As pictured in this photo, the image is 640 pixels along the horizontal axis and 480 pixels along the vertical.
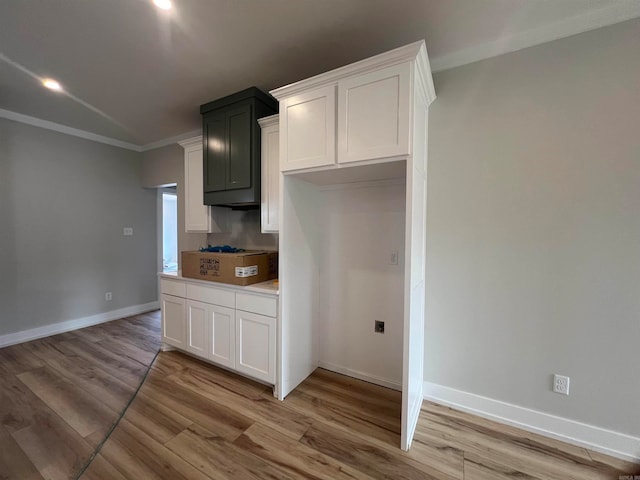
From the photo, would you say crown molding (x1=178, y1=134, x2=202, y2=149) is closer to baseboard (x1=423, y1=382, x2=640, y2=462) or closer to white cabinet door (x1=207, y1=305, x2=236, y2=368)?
white cabinet door (x1=207, y1=305, x2=236, y2=368)

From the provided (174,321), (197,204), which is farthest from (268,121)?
(174,321)

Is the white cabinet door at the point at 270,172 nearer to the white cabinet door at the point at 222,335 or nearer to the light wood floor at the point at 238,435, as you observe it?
the white cabinet door at the point at 222,335

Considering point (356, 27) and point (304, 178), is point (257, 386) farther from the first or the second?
point (356, 27)

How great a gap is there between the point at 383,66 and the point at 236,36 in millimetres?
1085

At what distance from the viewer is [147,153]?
4164mm

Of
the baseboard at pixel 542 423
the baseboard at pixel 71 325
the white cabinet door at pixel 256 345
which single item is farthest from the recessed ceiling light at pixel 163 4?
the baseboard at pixel 71 325

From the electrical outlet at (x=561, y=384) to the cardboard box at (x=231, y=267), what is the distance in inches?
93.4

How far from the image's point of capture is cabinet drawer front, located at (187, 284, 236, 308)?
2.43 m

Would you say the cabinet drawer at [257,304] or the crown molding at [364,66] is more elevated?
the crown molding at [364,66]

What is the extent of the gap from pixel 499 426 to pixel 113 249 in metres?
→ 5.09

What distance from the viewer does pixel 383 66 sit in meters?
1.63

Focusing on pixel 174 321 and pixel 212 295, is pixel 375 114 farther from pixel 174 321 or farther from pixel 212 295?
pixel 174 321

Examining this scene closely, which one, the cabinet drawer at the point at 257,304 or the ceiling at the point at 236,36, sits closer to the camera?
the ceiling at the point at 236,36

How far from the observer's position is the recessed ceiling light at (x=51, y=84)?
2.41 metres
